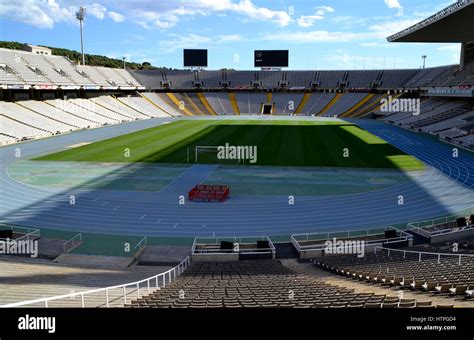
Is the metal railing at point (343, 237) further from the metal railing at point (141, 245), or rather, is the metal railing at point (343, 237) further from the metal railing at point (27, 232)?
the metal railing at point (27, 232)

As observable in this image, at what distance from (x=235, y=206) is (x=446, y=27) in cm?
3694

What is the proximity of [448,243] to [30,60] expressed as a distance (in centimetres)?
6330

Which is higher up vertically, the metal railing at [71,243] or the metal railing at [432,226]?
the metal railing at [432,226]

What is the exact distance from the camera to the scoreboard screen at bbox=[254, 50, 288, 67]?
90.3 m

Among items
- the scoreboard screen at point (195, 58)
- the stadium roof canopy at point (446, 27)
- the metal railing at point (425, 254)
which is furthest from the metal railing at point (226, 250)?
the scoreboard screen at point (195, 58)

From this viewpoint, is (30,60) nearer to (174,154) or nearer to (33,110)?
(33,110)

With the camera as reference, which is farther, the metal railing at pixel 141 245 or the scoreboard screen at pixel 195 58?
the scoreboard screen at pixel 195 58

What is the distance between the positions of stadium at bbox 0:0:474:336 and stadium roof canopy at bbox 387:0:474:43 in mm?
280

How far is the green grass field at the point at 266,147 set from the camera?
111 ft

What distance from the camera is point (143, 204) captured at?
71.5ft

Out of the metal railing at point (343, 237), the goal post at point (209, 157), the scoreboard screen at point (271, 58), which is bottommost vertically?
the metal railing at point (343, 237)

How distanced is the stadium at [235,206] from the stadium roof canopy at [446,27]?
28 centimetres

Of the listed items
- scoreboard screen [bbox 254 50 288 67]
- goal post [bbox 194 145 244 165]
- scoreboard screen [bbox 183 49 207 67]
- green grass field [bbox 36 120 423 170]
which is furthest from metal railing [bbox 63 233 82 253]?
scoreboard screen [bbox 254 50 288 67]
